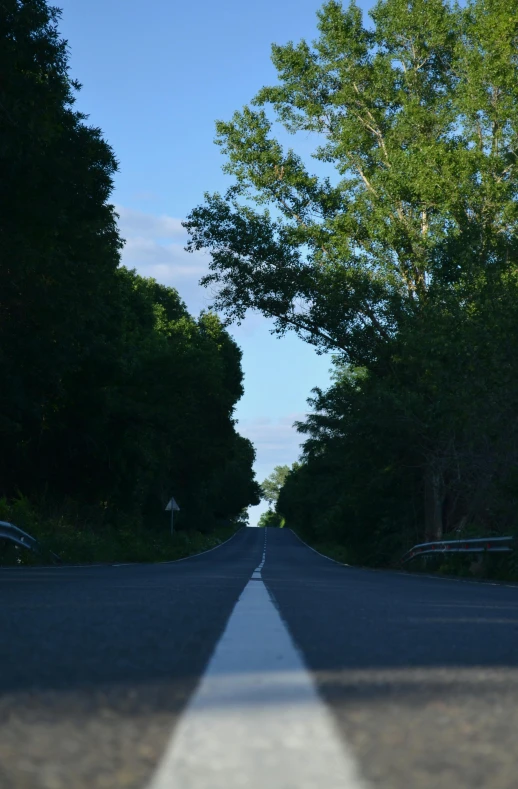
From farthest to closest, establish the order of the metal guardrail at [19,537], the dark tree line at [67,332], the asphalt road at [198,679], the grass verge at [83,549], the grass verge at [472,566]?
the dark tree line at [67,332]
the grass verge at [83,549]
the grass verge at [472,566]
the metal guardrail at [19,537]
the asphalt road at [198,679]

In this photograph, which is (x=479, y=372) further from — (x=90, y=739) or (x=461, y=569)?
(x=90, y=739)

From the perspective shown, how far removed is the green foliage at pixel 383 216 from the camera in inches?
1202

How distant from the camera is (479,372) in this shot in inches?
933

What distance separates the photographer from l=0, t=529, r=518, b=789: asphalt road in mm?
2189

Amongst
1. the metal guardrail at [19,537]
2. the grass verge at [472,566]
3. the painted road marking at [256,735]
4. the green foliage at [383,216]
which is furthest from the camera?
the green foliage at [383,216]

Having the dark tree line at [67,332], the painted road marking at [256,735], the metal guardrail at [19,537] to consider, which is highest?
the dark tree line at [67,332]

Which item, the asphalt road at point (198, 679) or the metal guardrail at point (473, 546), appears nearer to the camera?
the asphalt road at point (198, 679)

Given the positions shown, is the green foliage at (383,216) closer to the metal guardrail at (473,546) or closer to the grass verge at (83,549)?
the metal guardrail at (473,546)

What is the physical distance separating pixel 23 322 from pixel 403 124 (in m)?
15.9

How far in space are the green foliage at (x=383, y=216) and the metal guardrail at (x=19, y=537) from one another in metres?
10.4

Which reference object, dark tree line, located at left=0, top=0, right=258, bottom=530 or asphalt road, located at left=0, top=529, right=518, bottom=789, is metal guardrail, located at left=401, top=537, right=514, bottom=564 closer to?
dark tree line, located at left=0, top=0, right=258, bottom=530

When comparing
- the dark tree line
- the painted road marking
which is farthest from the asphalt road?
the dark tree line

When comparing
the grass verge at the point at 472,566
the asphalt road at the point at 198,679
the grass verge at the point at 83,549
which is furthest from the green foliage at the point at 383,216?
the asphalt road at the point at 198,679

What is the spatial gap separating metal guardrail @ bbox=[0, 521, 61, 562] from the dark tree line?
436 centimetres
